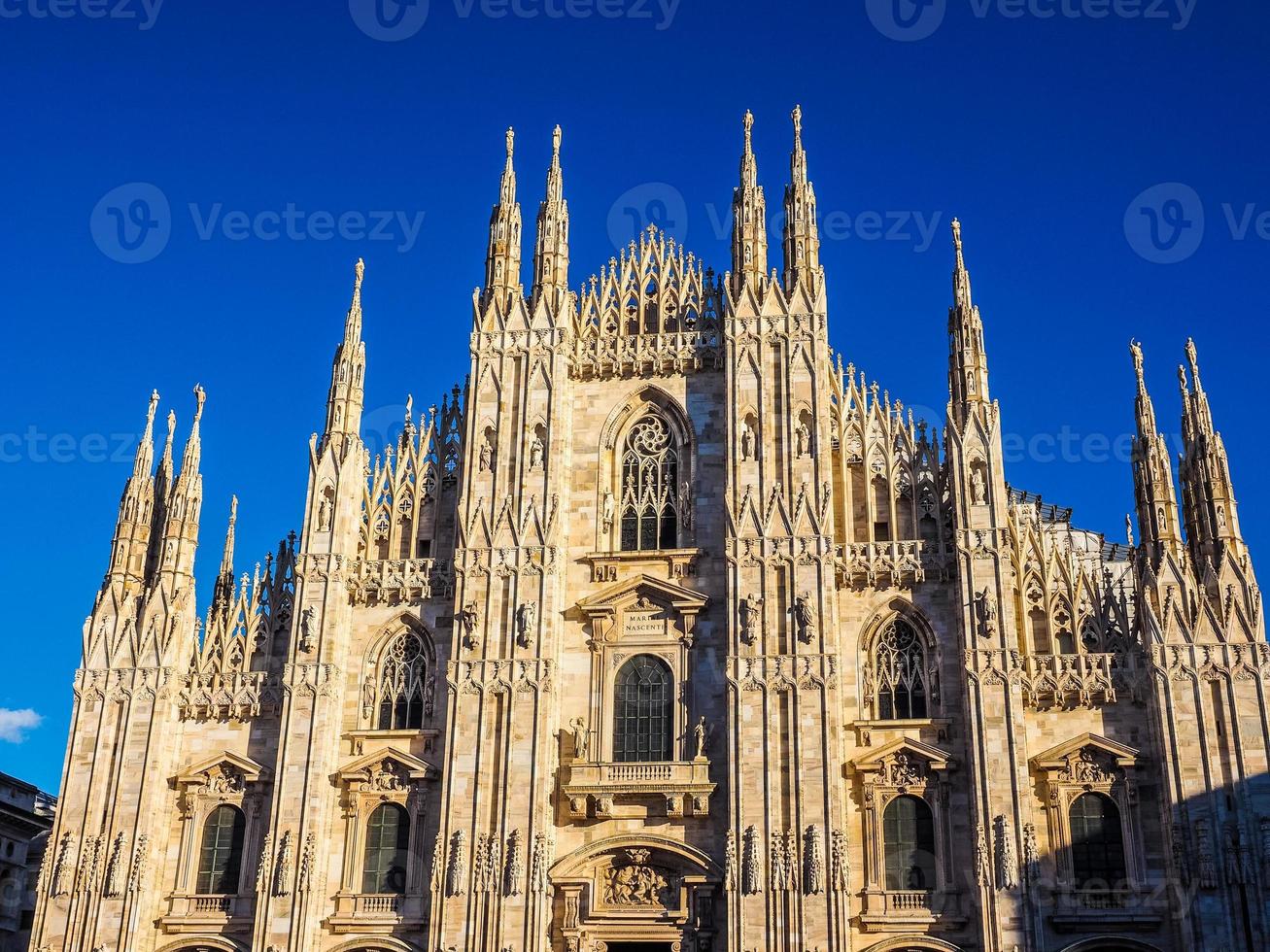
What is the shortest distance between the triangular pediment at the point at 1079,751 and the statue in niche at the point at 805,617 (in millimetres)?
5942

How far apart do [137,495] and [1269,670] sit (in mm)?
29477

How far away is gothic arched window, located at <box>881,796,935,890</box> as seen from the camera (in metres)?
32.6

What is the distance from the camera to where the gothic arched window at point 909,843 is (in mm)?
32562

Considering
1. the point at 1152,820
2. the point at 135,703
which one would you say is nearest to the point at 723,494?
the point at 1152,820

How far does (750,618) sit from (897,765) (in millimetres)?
4935

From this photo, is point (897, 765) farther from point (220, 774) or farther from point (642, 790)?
point (220, 774)

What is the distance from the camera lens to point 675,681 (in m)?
35.1

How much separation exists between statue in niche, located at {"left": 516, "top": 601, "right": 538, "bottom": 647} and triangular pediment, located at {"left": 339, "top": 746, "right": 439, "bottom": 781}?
3.84 metres

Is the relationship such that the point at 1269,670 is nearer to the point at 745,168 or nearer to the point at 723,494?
the point at 723,494

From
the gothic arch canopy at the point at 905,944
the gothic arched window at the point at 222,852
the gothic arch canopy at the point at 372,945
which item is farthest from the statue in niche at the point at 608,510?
the gothic arch canopy at the point at 905,944

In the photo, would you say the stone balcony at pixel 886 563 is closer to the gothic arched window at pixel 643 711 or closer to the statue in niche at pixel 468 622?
the gothic arched window at pixel 643 711

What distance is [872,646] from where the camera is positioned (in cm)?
3484

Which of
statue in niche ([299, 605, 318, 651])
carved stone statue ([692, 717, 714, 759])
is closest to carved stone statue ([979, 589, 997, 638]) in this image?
carved stone statue ([692, 717, 714, 759])

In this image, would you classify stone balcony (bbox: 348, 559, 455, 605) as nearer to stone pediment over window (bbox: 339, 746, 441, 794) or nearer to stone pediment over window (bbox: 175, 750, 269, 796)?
stone pediment over window (bbox: 339, 746, 441, 794)
